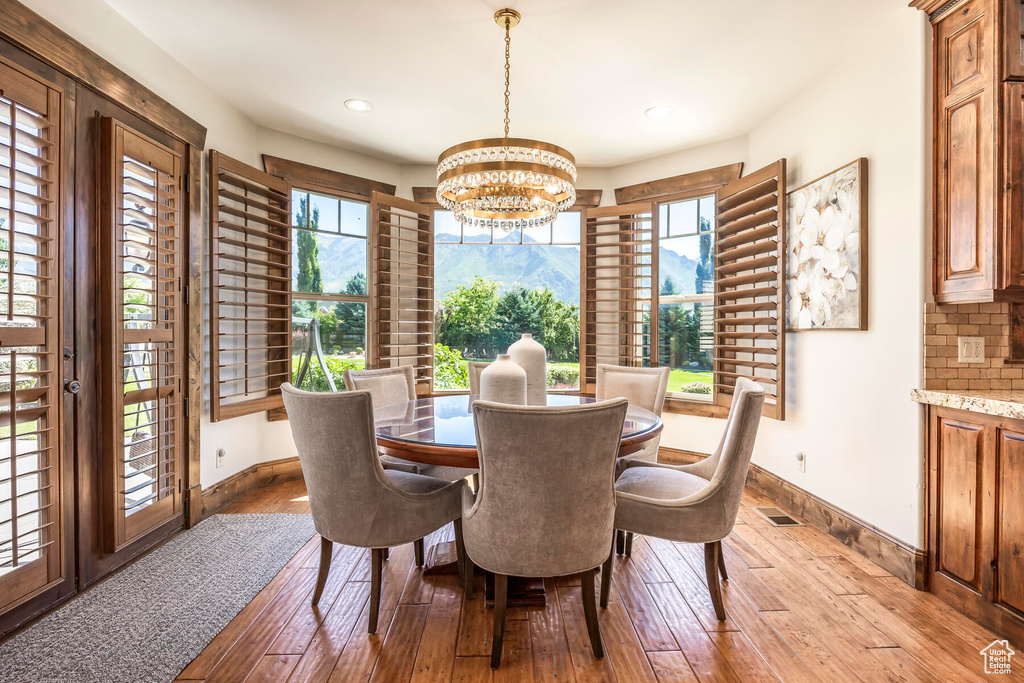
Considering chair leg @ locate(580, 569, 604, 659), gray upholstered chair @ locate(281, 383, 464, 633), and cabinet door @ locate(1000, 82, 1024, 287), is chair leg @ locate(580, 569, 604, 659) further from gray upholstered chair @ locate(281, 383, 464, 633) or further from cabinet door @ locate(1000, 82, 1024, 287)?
cabinet door @ locate(1000, 82, 1024, 287)

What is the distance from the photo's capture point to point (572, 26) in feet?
8.31

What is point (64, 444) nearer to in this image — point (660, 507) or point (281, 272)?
point (281, 272)

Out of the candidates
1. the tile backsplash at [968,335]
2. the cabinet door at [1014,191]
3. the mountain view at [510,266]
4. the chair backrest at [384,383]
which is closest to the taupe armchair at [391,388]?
the chair backrest at [384,383]

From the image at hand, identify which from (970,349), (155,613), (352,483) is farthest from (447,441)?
(970,349)

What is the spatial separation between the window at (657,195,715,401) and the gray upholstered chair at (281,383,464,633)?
9.63ft

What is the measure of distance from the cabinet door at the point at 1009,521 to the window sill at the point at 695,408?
80.3 inches

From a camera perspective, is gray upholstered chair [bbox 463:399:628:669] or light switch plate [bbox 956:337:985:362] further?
light switch plate [bbox 956:337:985:362]

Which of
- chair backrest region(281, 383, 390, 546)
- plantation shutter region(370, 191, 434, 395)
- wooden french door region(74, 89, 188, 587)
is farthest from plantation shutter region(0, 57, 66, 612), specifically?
plantation shutter region(370, 191, 434, 395)

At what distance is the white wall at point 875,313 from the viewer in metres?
2.39

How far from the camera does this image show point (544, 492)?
165 cm

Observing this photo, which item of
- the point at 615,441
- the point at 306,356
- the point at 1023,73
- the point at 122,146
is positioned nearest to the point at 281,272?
the point at 306,356

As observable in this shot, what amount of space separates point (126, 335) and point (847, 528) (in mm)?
3848

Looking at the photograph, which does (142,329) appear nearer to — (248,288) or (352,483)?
(248,288)

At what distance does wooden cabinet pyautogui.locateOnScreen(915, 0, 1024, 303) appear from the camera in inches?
81.4
